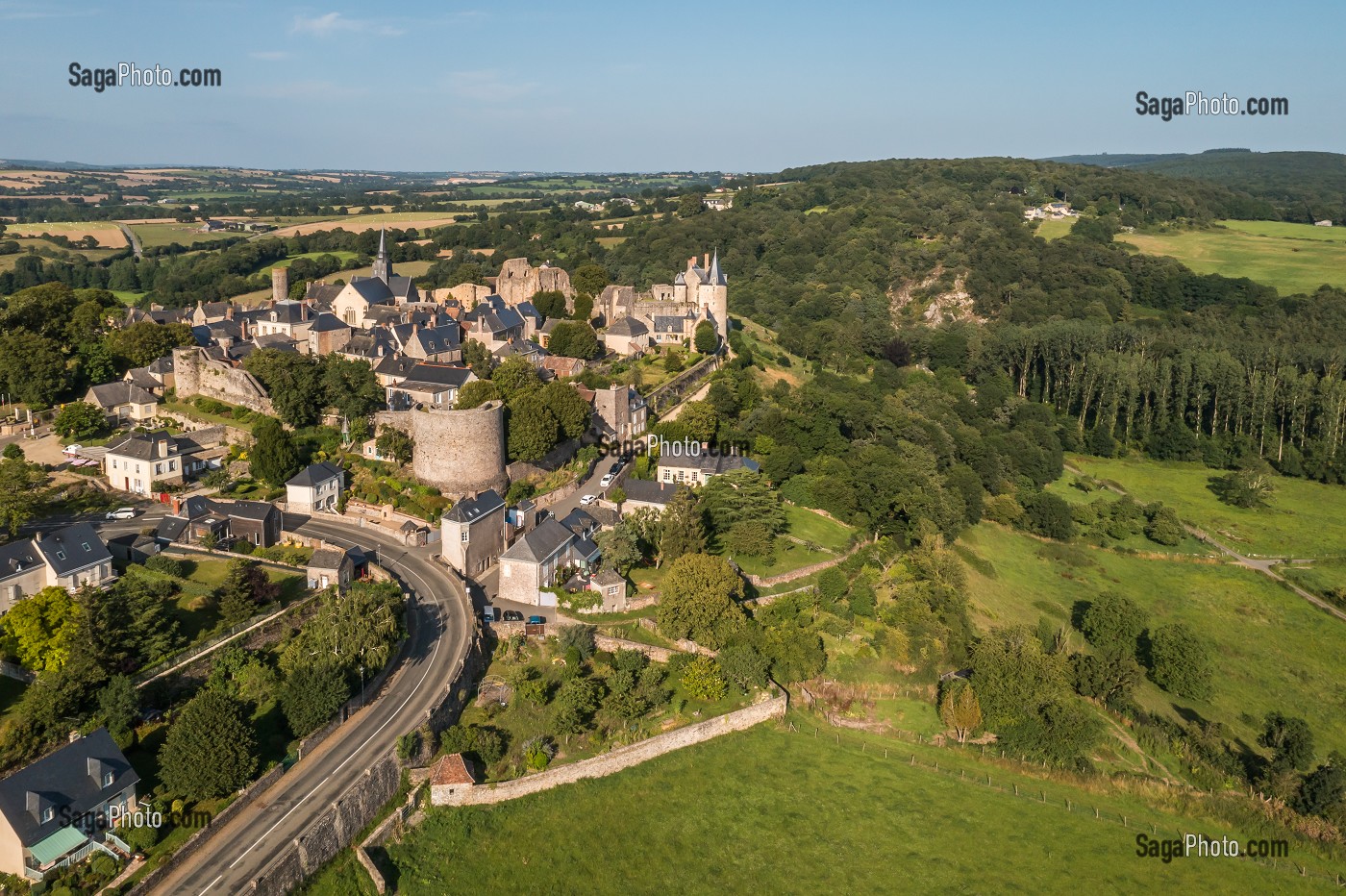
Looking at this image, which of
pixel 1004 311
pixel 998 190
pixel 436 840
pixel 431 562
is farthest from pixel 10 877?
pixel 998 190

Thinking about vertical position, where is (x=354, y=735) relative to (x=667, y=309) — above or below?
below

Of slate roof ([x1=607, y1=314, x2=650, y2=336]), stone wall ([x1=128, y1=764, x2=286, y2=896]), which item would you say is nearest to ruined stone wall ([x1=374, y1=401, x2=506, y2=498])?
stone wall ([x1=128, y1=764, x2=286, y2=896])

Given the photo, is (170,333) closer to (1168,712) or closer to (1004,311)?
(1168,712)

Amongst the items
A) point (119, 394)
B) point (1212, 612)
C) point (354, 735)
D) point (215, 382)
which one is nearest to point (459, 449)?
point (354, 735)

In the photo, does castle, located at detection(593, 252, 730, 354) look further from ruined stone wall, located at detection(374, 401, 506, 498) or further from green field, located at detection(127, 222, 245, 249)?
green field, located at detection(127, 222, 245, 249)

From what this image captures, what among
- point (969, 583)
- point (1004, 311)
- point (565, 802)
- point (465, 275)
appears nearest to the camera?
point (565, 802)

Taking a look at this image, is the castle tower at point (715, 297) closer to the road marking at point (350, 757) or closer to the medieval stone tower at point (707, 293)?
the medieval stone tower at point (707, 293)

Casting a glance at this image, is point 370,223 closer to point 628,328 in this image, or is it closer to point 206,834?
point 628,328
